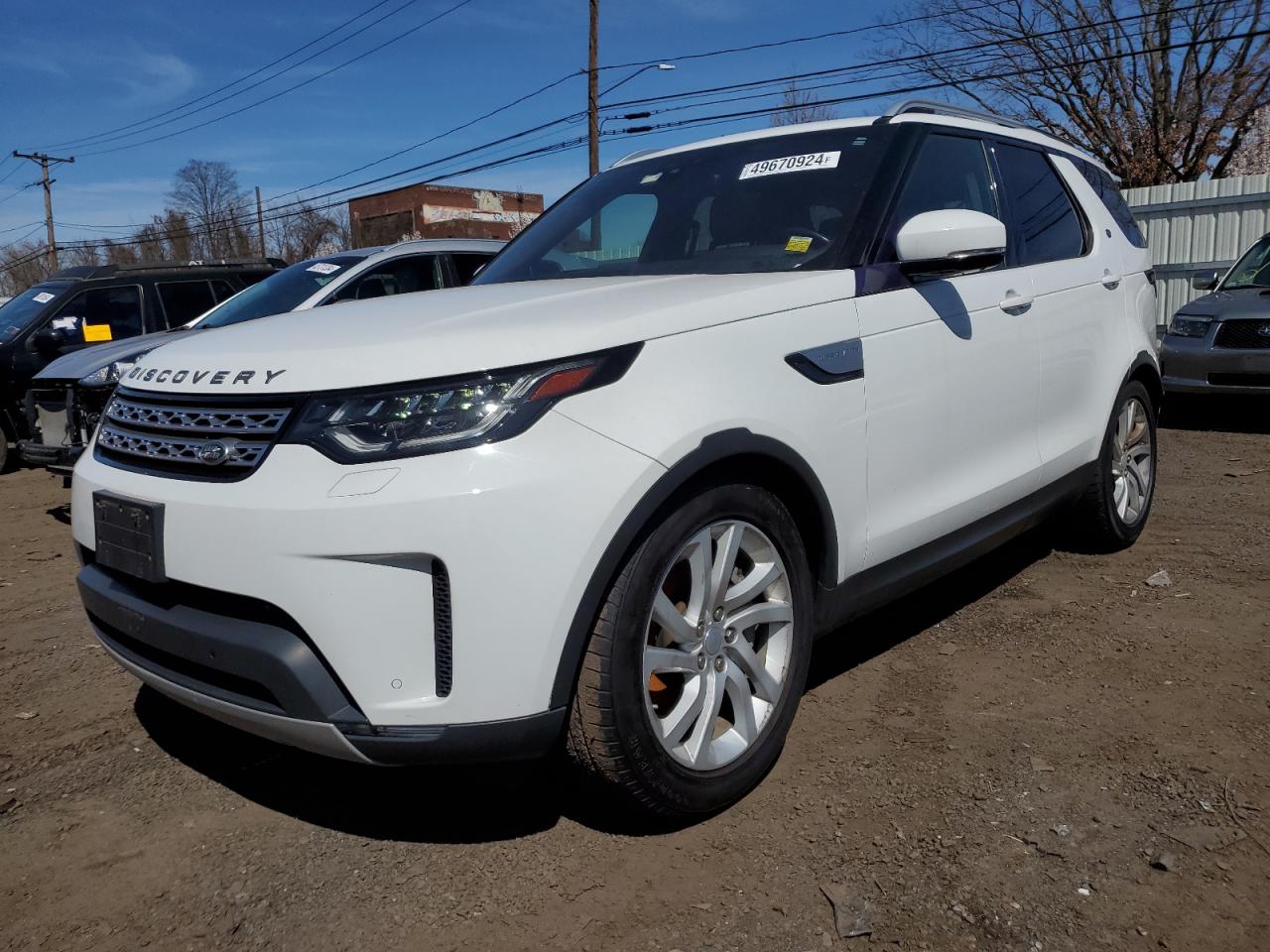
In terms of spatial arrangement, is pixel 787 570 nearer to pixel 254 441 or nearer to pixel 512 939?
pixel 512 939

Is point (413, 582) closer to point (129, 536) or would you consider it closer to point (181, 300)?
point (129, 536)

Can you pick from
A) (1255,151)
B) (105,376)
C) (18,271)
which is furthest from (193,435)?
(18,271)

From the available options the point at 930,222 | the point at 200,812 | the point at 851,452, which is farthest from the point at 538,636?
the point at 930,222

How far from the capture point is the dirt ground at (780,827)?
222cm

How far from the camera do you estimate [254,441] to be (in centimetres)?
221

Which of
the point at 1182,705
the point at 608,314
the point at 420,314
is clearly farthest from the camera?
the point at 1182,705

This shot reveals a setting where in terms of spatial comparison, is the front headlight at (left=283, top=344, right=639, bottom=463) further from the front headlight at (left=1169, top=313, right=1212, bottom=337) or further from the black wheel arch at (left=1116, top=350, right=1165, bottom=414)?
the front headlight at (left=1169, top=313, right=1212, bottom=337)

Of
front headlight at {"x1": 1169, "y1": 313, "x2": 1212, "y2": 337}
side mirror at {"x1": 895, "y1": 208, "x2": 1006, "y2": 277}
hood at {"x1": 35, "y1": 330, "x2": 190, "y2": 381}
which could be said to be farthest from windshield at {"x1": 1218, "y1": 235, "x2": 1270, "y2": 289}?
hood at {"x1": 35, "y1": 330, "x2": 190, "y2": 381}

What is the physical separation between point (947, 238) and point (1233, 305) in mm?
7113

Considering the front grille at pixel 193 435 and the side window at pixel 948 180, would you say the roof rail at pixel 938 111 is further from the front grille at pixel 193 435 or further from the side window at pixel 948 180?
the front grille at pixel 193 435

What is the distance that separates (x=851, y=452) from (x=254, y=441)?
155 centimetres

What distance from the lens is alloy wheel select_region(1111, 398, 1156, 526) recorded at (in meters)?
4.58

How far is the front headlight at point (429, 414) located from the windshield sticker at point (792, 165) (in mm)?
1569

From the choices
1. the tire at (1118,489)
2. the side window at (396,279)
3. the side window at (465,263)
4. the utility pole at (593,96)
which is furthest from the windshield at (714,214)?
the utility pole at (593,96)
